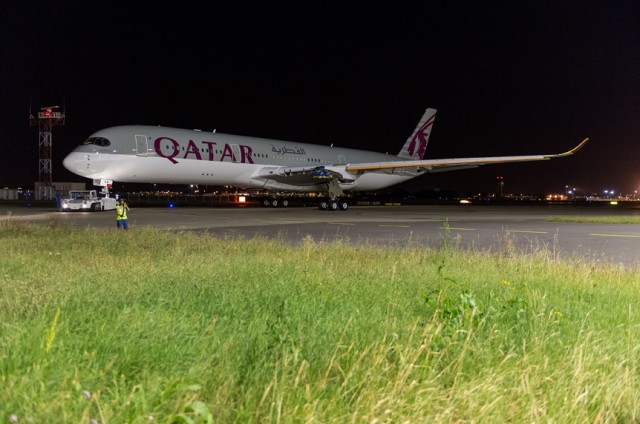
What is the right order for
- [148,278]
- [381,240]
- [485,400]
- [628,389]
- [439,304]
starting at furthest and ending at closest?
[381,240] → [148,278] → [439,304] → [628,389] → [485,400]

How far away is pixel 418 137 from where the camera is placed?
1853 inches

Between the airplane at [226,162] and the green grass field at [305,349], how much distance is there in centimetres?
2270

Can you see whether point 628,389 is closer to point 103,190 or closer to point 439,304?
point 439,304

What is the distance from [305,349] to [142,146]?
89.8 feet

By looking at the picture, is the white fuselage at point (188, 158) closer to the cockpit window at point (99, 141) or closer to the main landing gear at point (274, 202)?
the cockpit window at point (99, 141)

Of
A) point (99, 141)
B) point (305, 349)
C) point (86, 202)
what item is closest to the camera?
point (305, 349)

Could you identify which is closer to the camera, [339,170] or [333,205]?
[333,205]

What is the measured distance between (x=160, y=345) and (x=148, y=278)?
118 inches

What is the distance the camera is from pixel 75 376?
2.53 m

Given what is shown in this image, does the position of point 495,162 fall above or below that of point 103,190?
above

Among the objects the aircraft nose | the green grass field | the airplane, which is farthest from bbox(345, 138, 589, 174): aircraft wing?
the green grass field

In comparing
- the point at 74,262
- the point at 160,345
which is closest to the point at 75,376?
the point at 160,345

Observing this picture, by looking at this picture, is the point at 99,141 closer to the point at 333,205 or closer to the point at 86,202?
the point at 86,202

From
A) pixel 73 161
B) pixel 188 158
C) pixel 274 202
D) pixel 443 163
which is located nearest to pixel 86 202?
pixel 73 161
